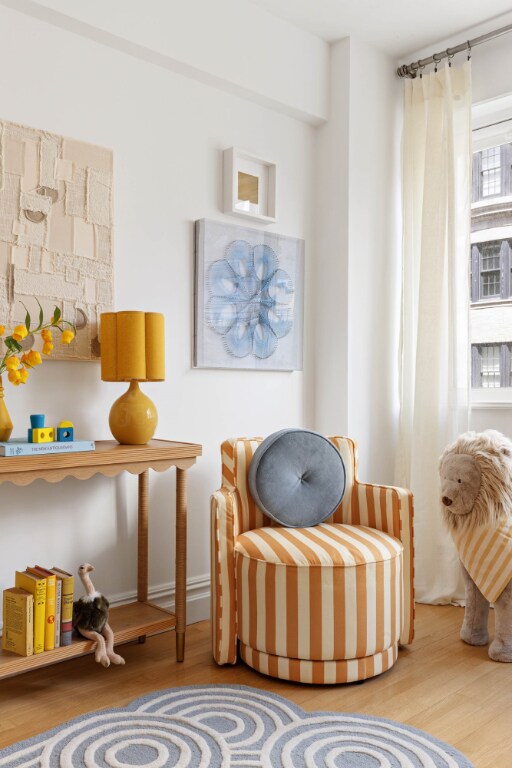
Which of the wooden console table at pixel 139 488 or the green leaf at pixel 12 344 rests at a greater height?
the green leaf at pixel 12 344

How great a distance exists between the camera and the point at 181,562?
240cm

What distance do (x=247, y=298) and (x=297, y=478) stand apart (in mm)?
889

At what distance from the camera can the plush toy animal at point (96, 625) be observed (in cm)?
219

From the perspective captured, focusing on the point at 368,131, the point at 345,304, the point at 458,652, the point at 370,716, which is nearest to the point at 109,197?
the point at 345,304

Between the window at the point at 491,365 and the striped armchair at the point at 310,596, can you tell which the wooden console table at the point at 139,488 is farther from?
the window at the point at 491,365

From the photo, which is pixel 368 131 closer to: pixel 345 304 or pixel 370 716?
pixel 345 304

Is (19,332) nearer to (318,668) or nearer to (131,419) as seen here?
(131,419)

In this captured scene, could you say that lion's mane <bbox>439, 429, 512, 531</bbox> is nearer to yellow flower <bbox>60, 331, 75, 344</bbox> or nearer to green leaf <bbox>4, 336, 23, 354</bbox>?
yellow flower <bbox>60, 331, 75, 344</bbox>

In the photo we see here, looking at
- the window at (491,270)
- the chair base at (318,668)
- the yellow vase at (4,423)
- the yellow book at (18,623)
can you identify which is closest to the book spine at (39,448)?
the yellow vase at (4,423)

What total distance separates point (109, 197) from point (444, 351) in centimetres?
164

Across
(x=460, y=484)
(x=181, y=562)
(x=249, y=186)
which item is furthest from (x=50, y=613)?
(x=249, y=186)

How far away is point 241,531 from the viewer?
252 cm

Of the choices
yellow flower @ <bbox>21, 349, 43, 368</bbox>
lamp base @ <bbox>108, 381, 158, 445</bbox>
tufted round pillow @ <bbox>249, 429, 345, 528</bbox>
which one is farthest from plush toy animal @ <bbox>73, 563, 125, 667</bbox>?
yellow flower @ <bbox>21, 349, 43, 368</bbox>

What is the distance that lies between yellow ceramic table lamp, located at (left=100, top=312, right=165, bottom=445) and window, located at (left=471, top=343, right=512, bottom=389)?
1.74m
